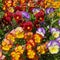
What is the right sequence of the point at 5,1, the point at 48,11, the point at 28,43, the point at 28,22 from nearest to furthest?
1. the point at 28,43
2. the point at 28,22
3. the point at 48,11
4. the point at 5,1

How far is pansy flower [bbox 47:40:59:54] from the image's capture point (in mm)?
3189

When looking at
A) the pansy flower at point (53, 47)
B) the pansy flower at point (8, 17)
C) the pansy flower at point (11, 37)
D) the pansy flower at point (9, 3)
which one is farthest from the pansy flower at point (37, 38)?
the pansy flower at point (9, 3)

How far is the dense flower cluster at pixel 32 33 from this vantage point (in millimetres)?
3191

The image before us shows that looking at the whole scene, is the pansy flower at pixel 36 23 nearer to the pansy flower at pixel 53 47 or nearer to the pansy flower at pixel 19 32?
the pansy flower at pixel 19 32

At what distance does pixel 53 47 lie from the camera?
3.22m

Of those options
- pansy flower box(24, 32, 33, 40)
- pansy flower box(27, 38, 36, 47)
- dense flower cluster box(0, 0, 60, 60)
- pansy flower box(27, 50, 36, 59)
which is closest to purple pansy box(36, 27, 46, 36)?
dense flower cluster box(0, 0, 60, 60)

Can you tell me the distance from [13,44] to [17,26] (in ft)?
1.33

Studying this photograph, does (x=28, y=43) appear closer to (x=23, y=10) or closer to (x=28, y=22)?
(x=28, y=22)

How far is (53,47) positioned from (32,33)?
34 cm

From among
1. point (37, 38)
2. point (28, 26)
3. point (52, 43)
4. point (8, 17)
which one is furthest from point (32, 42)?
point (8, 17)

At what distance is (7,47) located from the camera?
3.26 m

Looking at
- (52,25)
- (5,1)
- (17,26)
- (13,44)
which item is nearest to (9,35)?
(13,44)

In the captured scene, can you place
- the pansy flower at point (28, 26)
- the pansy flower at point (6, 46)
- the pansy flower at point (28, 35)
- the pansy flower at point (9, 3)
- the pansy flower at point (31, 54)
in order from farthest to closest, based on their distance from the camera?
the pansy flower at point (9, 3), the pansy flower at point (28, 26), the pansy flower at point (28, 35), the pansy flower at point (6, 46), the pansy flower at point (31, 54)

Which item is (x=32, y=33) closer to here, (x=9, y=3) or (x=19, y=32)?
(x=19, y=32)
